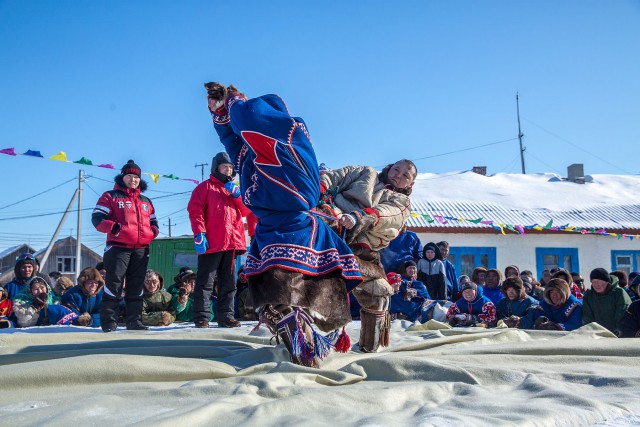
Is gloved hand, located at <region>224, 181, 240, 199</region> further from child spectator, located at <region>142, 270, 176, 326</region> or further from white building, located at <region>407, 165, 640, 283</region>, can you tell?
white building, located at <region>407, 165, 640, 283</region>

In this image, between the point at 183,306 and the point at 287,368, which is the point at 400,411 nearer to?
the point at 287,368

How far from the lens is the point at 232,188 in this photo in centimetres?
620

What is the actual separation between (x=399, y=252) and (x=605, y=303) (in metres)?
2.82

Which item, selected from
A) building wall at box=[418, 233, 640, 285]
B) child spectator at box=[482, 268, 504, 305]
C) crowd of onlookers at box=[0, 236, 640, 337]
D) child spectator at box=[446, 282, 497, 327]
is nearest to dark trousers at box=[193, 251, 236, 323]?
crowd of onlookers at box=[0, 236, 640, 337]

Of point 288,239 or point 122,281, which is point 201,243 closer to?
point 122,281

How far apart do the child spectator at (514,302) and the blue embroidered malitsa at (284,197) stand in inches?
169

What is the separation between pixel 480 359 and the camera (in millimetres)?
3227

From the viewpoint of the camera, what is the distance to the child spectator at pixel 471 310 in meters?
→ 7.09

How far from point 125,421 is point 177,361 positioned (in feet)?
3.08

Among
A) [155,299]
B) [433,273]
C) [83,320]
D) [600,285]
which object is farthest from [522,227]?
[83,320]

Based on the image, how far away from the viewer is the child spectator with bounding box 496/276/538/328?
720cm

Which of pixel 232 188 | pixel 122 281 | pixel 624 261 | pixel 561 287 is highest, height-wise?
pixel 232 188

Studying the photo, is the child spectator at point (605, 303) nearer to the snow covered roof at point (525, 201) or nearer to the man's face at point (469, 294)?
the man's face at point (469, 294)

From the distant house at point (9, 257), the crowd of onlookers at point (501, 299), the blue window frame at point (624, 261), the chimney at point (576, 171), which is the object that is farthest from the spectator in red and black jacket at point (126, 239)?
the distant house at point (9, 257)
